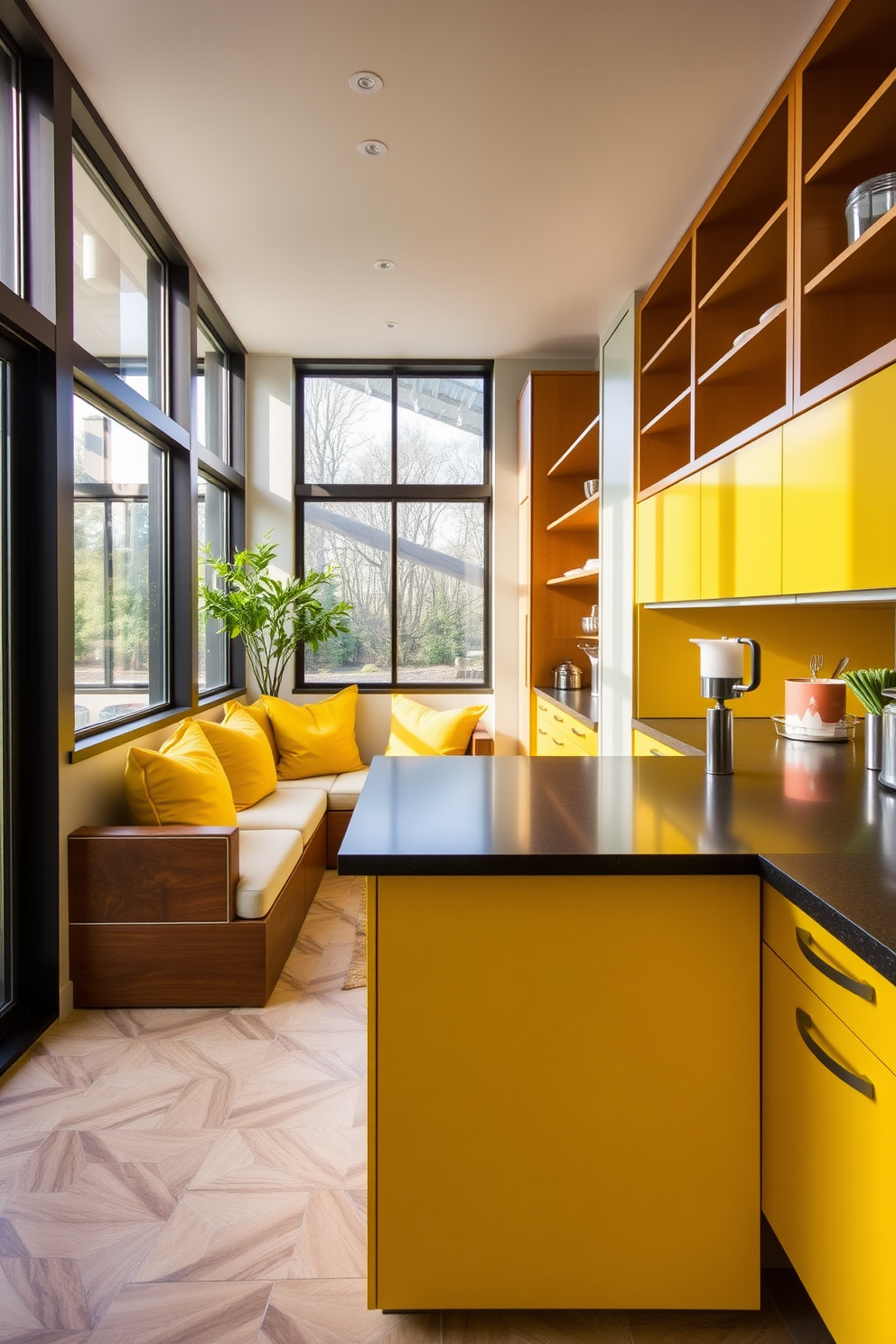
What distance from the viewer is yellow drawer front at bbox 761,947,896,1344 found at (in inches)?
41.8

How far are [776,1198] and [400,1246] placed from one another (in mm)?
645

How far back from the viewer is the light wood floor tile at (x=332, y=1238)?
63.7 inches

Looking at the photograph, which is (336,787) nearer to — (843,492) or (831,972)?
(843,492)

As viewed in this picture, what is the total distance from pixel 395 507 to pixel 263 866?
10.1 feet

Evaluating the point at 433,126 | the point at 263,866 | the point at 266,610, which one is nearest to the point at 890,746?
the point at 263,866

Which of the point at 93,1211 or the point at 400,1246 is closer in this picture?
the point at 400,1246

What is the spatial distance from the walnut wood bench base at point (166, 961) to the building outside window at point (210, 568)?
Answer: 83.4 inches

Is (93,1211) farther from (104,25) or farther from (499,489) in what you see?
(499,489)

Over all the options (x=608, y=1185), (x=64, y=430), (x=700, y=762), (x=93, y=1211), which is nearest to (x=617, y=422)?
(x=700, y=762)

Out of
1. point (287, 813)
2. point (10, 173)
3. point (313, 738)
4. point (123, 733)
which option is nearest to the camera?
point (10, 173)

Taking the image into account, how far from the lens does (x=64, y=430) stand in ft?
8.41

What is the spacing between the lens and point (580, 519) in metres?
4.62

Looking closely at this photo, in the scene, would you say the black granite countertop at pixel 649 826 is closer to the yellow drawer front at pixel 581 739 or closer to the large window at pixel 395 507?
the yellow drawer front at pixel 581 739

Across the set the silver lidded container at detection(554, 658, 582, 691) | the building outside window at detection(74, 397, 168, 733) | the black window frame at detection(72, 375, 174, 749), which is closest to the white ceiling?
the black window frame at detection(72, 375, 174, 749)
